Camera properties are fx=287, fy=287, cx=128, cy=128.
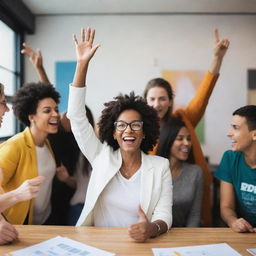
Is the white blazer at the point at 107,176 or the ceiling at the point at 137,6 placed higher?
the ceiling at the point at 137,6

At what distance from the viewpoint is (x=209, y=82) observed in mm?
2521

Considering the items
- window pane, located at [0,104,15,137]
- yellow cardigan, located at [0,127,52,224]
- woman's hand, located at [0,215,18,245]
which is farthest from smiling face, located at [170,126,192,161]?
window pane, located at [0,104,15,137]

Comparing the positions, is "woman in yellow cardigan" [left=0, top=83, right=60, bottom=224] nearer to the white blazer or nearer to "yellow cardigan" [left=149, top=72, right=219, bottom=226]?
the white blazer

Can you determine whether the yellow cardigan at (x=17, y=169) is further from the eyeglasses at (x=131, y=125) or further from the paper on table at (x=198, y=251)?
the paper on table at (x=198, y=251)

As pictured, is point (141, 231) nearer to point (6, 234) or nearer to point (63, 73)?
point (6, 234)

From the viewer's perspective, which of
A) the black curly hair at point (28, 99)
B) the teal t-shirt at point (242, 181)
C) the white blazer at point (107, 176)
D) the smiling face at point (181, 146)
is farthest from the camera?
the black curly hair at point (28, 99)

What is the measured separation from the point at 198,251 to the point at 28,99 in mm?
1794

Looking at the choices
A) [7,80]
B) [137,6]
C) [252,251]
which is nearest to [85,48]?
[252,251]

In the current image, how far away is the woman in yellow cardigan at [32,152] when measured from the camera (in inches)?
78.2

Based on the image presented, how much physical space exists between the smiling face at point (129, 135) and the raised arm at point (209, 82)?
0.94 metres

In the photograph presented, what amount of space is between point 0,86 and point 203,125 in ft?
12.0

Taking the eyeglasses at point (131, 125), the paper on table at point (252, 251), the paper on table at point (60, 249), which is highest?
the eyeglasses at point (131, 125)

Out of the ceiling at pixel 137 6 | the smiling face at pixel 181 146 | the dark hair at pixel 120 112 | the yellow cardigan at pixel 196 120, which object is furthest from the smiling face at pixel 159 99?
the ceiling at pixel 137 6

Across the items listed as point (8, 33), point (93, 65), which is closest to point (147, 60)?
point (93, 65)
